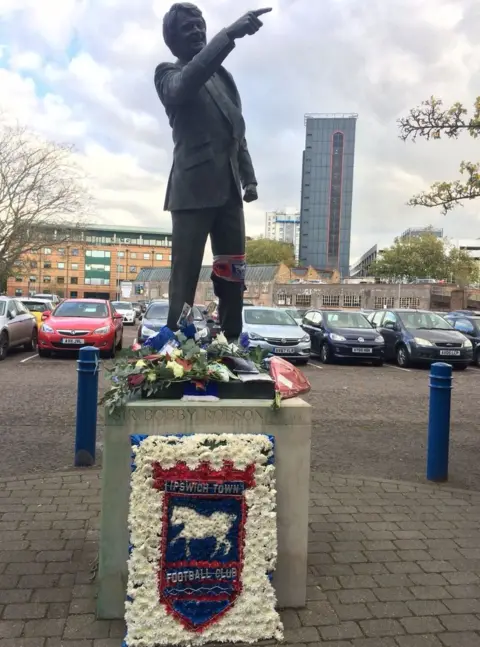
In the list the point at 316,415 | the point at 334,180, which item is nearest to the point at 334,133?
the point at 334,180

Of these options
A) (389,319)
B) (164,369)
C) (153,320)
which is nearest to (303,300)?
(389,319)

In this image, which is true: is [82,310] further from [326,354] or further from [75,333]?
[326,354]

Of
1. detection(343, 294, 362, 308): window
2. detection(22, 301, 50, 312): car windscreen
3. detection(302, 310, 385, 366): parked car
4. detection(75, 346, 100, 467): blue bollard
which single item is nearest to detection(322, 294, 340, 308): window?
detection(343, 294, 362, 308): window

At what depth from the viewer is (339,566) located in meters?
3.52

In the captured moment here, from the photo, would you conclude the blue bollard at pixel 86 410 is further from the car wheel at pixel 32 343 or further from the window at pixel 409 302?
the window at pixel 409 302

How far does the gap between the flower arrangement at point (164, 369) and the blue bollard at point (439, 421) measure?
256 cm

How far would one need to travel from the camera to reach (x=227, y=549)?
274 cm

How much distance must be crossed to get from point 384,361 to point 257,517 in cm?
1467

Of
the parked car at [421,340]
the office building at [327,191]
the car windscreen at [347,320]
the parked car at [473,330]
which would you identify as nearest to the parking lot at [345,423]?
the parked car at [421,340]

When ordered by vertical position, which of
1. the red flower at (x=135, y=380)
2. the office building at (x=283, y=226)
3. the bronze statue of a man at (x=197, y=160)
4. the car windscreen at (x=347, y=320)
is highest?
the office building at (x=283, y=226)

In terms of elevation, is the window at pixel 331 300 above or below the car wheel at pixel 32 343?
above

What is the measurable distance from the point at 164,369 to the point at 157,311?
40.5 ft

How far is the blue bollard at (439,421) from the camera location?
5.23 metres

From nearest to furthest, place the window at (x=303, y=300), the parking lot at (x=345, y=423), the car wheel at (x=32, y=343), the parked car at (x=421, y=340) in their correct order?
the parking lot at (x=345, y=423) < the parked car at (x=421, y=340) < the car wheel at (x=32, y=343) < the window at (x=303, y=300)
